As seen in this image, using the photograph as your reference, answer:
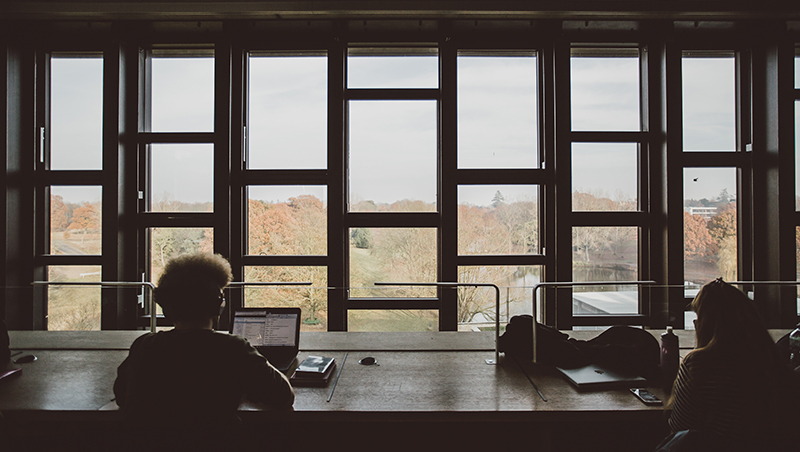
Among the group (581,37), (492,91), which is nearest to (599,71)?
(581,37)

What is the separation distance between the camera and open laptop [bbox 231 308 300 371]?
202cm

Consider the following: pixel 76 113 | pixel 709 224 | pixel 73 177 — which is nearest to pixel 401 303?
pixel 709 224

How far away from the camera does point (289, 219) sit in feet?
12.4

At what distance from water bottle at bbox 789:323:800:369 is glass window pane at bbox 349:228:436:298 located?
2.48m

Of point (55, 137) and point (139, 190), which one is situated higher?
point (55, 137)

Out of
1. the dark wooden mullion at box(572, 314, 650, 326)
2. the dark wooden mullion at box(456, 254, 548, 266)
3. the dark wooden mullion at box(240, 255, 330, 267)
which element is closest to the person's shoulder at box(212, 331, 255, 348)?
the dark wooden mullion at box(572, 314, 650, 326)

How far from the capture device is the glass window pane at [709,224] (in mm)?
3736

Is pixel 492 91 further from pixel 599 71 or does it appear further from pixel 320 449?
pixel 320 449

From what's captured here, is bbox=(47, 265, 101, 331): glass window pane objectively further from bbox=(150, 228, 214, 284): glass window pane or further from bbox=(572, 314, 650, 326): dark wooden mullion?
bbox=(572, 314, 650, 326): dark wooden mullion

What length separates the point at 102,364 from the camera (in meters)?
2.09

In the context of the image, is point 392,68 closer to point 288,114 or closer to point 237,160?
point 288,114

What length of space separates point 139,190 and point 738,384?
4.54m

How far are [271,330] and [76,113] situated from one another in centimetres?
352

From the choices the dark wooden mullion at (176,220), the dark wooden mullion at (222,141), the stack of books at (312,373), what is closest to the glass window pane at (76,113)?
the dark wooden mullion at (176,220)
